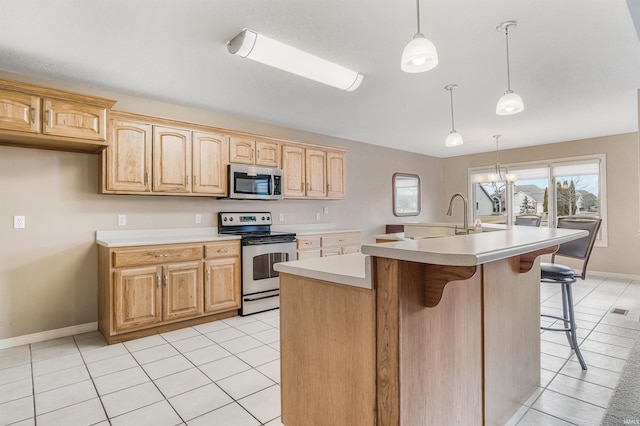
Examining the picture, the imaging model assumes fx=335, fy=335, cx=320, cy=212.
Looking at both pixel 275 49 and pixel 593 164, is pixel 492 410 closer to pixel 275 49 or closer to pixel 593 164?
pixel 275 49

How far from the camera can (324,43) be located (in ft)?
8.31

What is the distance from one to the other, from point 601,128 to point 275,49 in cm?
546

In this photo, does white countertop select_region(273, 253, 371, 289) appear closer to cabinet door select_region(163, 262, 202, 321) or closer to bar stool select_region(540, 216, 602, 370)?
bar stool select_region(540, 216, 602, 370)

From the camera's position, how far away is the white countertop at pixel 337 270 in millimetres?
1305

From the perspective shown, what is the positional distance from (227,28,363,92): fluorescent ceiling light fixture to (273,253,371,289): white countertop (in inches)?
65.8

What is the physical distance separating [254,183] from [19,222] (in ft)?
7.54

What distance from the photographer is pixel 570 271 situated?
2555 mm

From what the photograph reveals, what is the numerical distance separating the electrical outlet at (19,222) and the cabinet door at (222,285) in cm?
166

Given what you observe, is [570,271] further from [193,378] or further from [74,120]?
[74,120]

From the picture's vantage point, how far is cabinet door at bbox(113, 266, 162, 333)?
3049mm

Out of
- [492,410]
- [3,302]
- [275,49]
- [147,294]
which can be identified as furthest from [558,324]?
[3,302]

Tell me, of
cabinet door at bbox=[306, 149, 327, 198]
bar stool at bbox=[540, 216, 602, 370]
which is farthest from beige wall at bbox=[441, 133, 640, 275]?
cabinet door at bbox=[306, 149, 327, 198]

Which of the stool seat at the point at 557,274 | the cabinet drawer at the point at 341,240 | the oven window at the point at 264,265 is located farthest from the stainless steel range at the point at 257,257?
the stool seat at the point at 557,274

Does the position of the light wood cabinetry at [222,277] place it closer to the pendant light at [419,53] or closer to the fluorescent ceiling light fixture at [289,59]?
the fluorescent ceiling light fixture at [289,59]
